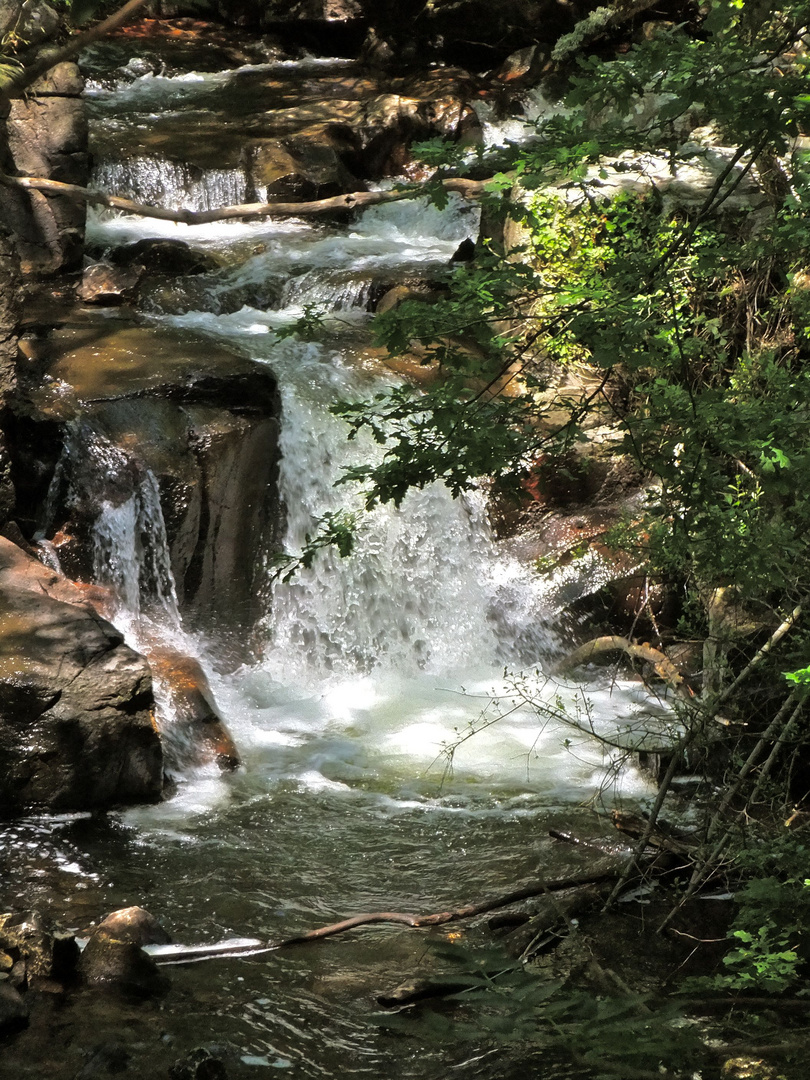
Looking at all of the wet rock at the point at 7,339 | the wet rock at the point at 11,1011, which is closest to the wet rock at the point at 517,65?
the wet rock at the point at 7,339

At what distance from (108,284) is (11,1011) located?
8.33 m

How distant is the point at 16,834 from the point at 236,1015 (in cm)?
212

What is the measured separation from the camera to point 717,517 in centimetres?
409

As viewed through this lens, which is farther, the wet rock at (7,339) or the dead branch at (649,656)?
the wet rock at (7,339)

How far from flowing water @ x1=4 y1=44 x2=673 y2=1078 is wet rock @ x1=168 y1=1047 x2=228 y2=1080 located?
0.18 metres

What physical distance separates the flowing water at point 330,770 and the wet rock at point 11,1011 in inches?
2.8

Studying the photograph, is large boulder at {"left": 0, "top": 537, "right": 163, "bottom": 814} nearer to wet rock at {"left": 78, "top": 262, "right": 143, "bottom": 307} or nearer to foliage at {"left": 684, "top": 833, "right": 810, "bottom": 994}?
foliage at {"left": 684, "top": 833, "right": 810, "bottom": 994}

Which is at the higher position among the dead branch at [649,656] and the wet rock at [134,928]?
the dead branch at [649,656]

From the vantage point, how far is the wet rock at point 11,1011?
3852 mm

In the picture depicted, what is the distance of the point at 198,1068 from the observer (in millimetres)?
3559

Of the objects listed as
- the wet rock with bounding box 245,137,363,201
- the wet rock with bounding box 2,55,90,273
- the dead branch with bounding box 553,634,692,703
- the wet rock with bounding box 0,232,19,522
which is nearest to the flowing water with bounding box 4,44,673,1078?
the dead branch with bounding box 553,634,692,703

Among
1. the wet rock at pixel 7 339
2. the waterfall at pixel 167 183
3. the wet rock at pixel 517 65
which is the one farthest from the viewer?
the wet rock at pixel 517 65

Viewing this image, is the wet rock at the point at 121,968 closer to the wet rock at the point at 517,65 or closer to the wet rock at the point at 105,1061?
the wet rock at the point at 105,1061

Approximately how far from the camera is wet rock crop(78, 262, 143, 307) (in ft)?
35.7
